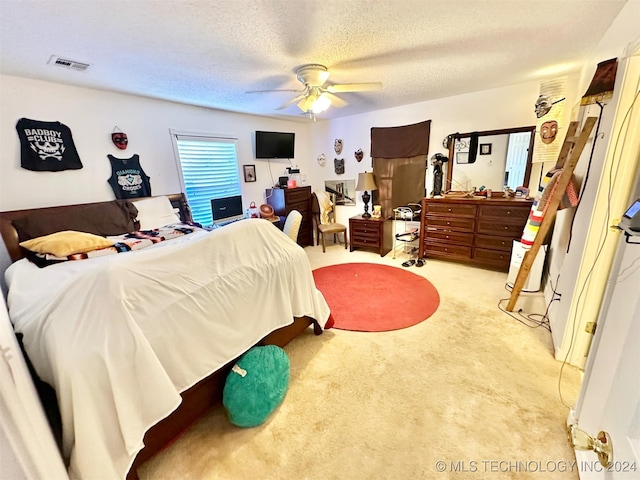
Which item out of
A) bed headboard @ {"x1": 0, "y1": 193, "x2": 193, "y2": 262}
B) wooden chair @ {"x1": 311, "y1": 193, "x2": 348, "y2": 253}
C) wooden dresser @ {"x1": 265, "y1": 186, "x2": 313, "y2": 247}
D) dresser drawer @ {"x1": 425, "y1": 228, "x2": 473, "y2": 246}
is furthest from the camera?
wooden chair @ {"x1": 311, "y1": 193, "x2": 348, "y2": 253}

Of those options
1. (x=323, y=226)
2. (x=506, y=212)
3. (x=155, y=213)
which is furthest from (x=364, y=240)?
(x=155, y=213)

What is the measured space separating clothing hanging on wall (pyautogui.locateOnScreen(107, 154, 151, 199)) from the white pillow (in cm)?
15

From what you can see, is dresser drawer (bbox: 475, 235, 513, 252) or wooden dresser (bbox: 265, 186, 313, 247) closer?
dresser drawer (bbox: 475, 235, 513, 252)

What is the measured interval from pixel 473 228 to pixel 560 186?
1.38 metres

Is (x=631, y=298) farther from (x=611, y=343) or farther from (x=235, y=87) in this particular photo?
(x=235, y=87)

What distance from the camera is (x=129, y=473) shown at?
1172 mm

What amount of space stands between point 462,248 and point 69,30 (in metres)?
4.25

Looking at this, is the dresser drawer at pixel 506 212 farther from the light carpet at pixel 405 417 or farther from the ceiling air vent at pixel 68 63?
the ceiling air vent at pixel 68 63

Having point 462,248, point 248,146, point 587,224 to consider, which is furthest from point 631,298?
point 248,146

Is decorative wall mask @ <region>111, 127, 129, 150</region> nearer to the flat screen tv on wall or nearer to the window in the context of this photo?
the window

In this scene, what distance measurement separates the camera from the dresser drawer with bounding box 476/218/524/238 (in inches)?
123

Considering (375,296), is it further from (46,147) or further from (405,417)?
(46,147)

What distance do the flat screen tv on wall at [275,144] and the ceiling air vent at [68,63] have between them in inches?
90.0

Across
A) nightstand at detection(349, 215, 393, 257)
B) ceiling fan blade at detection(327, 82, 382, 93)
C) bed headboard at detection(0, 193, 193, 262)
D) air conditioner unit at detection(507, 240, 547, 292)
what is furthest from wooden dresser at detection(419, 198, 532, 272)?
bed headboard at detection(0, 193, 193, 262)
